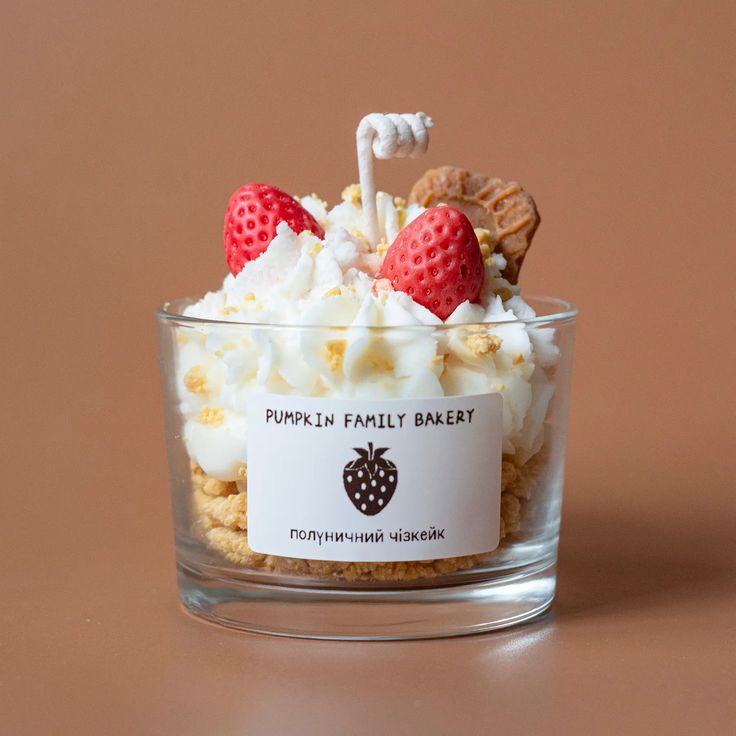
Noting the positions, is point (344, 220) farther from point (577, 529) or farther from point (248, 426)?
point (577, 529)

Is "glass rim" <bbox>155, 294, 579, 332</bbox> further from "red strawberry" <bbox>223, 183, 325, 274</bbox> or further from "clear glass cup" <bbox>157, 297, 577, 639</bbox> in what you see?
"red strawberry" <bbox>223, 183, 325, 274</bbox>

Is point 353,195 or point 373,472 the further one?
point 353,195

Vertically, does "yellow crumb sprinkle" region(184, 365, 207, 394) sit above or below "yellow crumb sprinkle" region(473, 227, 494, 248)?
below

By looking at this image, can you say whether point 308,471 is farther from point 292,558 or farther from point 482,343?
point 482,343

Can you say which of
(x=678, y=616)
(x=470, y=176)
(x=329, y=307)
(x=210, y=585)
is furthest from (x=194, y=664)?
(x=470, y=176)

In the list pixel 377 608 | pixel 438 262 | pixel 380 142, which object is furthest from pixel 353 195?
pixel 377 608

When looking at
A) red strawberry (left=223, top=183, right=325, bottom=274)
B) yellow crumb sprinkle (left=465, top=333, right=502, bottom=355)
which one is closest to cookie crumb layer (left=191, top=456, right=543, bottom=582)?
yellow crumb sprinkle (left=465, top=333, right=502, bottom=355)

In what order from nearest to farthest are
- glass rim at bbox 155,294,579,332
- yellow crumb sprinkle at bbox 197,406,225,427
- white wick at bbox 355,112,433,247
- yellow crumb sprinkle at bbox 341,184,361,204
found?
1. glass rim at bbox 155,294,579,332
2. yellow crumb sprinkle at bbox 197,406,225,427
3. white wick at bbox 355,112,433,247
4. yellow crumb sprinkle at bbox 341,184,361,204
